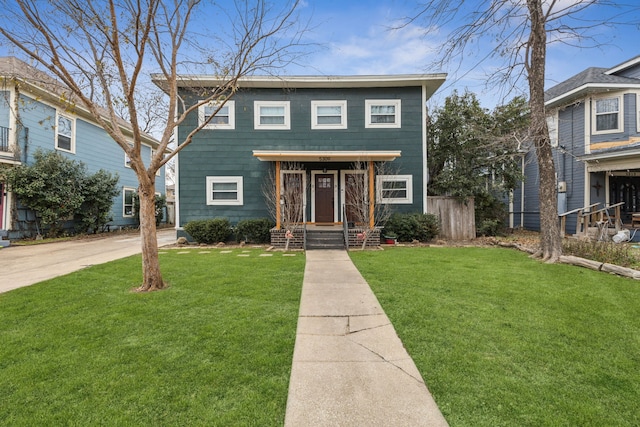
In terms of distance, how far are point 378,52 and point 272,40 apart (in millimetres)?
3992

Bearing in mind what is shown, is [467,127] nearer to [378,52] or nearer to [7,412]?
[378,52]

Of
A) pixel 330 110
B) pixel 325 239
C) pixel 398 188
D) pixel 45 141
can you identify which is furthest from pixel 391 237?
pixel 45 141

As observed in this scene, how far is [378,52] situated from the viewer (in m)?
8.42

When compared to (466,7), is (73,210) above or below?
below

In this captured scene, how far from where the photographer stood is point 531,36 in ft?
24.1

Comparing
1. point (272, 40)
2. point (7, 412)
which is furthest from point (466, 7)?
point (7, 412)

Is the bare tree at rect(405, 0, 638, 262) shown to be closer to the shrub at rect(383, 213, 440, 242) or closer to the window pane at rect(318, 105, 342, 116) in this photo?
the shrub at rect(383, 213, 440, 242)

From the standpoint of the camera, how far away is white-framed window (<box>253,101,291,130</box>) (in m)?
11.4

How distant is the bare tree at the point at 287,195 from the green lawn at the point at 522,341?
4738 millimetres

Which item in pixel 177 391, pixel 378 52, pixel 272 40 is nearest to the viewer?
pixel 177 391

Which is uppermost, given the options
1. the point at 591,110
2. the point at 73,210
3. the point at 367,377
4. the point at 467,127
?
the point at 591,110

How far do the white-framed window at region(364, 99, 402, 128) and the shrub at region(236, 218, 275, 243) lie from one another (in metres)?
5.29

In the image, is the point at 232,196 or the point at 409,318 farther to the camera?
the point at 232,196

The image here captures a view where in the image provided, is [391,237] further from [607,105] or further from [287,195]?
[607,105]
